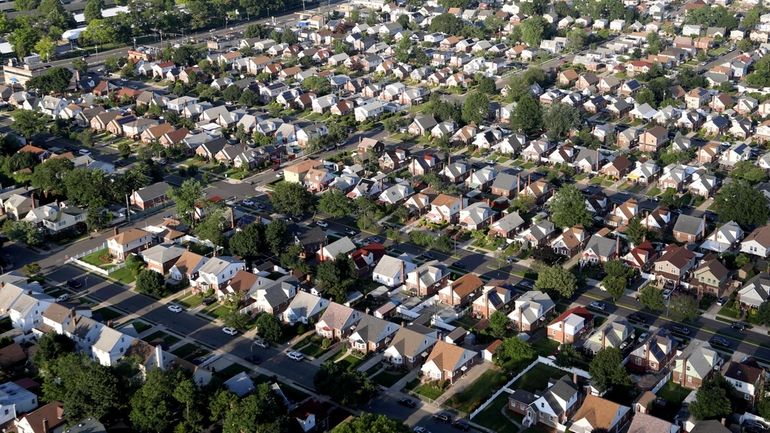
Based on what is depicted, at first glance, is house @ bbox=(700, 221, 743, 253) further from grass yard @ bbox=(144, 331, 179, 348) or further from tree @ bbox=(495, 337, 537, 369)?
grass yard @ bbox=(144, 331, 179, 348)

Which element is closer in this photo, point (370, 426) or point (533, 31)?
point (370, 426)

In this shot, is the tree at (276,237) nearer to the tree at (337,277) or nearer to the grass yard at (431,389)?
the tree at (337,277)

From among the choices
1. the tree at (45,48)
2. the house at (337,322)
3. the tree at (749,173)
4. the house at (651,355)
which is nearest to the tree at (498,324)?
the house at (651,355)

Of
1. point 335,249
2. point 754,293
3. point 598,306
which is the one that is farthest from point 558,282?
point 335,249

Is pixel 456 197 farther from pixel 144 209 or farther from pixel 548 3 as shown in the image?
pixel 548 3

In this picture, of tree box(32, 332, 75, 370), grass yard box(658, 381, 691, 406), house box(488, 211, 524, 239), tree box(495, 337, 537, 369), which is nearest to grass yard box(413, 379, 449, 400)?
tree box(495, 337, 537, 369)

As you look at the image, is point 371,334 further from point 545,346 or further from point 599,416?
point 599,416

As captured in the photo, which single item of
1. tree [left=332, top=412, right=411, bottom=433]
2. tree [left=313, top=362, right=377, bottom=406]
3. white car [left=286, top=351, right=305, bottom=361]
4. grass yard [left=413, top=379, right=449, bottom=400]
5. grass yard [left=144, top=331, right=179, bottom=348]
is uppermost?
tree [left=332, top=412, right=411, bottom=433]
